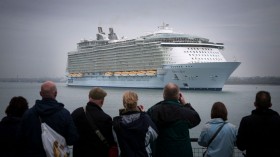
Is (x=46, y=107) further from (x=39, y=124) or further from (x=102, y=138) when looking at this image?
(x=102, y=138)

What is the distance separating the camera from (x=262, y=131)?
341cm

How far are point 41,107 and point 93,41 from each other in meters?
58.9

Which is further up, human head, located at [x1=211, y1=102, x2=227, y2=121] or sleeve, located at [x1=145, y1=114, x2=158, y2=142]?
human head, located at [x1=211, y1=102, x2=227, y2=121]

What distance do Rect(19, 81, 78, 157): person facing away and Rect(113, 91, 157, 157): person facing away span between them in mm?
416

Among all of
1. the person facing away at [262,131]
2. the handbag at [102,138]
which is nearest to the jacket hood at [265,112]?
the person facing away at [262,131]

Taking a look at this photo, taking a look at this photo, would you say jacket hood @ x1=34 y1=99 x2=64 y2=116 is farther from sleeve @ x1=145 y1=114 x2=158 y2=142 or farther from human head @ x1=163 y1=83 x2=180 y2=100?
human head @ x1=163 y1=83 x2=180 y2=100

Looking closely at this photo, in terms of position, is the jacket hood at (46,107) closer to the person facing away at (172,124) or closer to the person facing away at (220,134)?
the person facing away at (172,124)

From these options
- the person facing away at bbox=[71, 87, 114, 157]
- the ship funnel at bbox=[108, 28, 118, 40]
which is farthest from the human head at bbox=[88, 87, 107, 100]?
the ship funnel at bbox=[108, 28, 118, 40]

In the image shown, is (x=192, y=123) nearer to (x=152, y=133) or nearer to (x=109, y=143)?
(x=152, y=133)

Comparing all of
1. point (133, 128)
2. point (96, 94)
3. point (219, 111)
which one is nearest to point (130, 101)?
point (133, 128)

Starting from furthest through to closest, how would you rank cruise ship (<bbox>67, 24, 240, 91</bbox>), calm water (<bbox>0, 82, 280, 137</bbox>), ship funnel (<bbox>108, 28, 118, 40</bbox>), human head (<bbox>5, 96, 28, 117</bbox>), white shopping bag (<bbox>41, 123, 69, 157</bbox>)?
ship funnel (<bbox>108, 28, 118, 40</bbox>), cruise ship (<bbox>67, 24, 240, 91</bbox>), calm water (<bbox>0, 82, 280, 137</bbox>), human head (<bbox>5, 96, 28, 117</bbox>), white shopping bag (<bbox>41, 123, 69, 157</bbox>)

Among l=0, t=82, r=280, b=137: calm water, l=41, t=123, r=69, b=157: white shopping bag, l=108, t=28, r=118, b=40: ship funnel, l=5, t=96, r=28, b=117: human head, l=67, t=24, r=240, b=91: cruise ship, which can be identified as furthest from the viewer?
l=108, t=28, r=118, b=40: ship funnel

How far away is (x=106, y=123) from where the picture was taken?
11.5 ft

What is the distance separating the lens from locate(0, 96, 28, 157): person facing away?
11.6 feet
